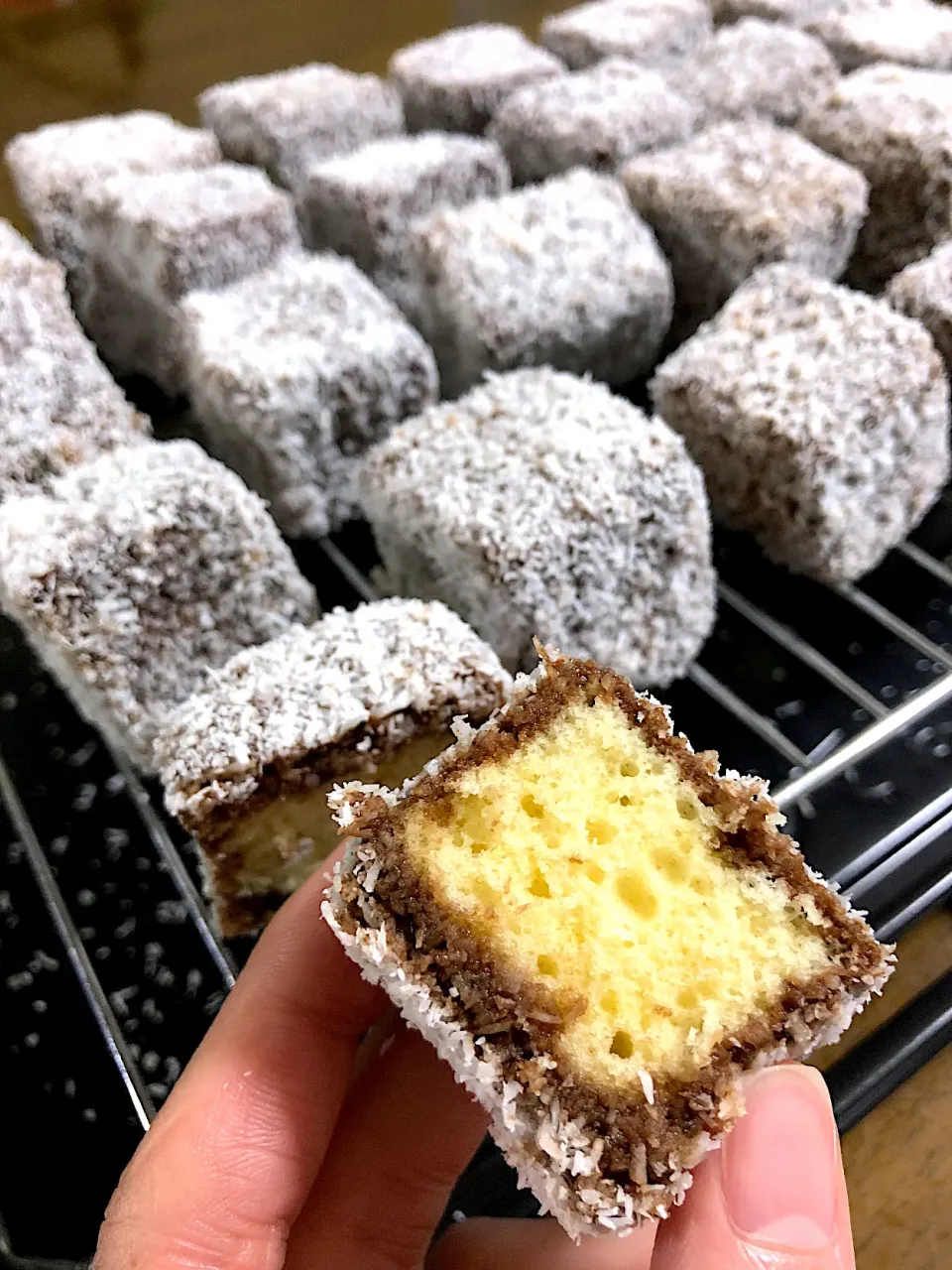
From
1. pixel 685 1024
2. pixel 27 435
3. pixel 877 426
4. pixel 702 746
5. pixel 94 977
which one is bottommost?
pixel 94 977

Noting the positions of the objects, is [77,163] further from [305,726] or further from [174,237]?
[305,726]

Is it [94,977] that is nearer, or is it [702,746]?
[94,977]

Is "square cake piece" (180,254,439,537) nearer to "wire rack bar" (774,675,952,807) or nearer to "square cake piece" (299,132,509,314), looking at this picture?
A: "square cake piece" (299,132,509,314)

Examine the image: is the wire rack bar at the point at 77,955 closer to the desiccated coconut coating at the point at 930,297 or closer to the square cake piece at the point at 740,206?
the square cake piece at the point at 740,206

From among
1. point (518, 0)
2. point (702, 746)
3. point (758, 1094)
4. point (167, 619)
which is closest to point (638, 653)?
point (702, 746)

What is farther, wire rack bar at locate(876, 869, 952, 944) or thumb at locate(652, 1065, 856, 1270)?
wire rack bar at locate(876, 869, 952, 944)

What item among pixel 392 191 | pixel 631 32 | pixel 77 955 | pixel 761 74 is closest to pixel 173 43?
pixel 631 32

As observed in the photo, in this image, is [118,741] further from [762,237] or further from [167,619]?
[762,237]

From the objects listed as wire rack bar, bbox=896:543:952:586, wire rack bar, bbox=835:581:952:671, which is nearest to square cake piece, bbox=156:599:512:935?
wire rack bar, bbox=835:581:952:671
